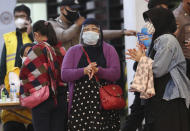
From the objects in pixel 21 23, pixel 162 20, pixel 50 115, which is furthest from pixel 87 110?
pixel 21 23

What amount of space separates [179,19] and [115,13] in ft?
18.1

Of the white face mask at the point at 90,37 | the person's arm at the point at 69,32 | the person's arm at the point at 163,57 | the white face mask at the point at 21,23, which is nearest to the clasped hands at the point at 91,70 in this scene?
the white face mask at the point at 90,37

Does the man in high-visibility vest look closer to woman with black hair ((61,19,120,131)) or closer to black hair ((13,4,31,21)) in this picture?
black hair ((13,4,31,21))

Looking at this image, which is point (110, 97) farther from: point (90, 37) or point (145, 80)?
point (90, 37)

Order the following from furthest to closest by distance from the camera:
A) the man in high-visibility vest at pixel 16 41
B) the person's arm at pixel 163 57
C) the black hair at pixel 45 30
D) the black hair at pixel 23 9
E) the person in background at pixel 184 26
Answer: the black hair at pixel 23 9
the man in high-visibility vest at pixel 16 41
the person in background at pixel 184 26
the black hair at pixel 45 30
the person's arm at pixel 163 57

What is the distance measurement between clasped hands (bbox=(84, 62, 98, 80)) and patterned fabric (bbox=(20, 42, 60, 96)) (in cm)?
35

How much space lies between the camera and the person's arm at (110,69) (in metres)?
4.93

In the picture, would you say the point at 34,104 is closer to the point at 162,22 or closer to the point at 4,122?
the point at 4,122

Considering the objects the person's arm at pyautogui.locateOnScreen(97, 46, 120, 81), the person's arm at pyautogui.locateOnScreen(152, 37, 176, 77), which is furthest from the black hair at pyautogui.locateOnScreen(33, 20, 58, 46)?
the person's arm at pyautogui.locateOnScreen(152, 37, 176, 77)

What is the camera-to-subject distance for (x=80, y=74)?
4.89 m

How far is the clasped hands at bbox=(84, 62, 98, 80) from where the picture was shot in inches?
190

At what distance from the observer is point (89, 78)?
4.90 metres

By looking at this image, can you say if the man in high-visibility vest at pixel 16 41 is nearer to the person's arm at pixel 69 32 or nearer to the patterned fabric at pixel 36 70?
the person's arm at pixel 69 32

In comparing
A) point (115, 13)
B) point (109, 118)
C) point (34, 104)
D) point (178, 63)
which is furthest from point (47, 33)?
point (115, 13)
